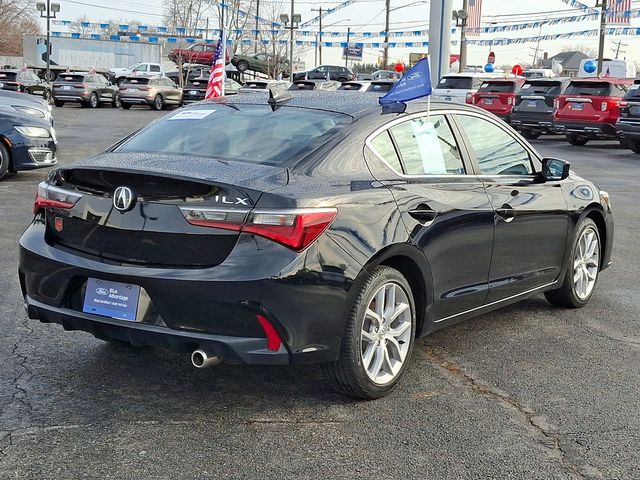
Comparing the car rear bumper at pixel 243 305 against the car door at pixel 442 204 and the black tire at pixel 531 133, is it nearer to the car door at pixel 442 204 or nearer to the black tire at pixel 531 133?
the car door at pixel 442 204

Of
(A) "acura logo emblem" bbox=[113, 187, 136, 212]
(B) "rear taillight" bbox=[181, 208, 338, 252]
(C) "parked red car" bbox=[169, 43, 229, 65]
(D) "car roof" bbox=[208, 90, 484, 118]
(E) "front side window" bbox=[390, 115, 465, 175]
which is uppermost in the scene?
(C) "parked red car" bbox=[169, 43, 229, 65]

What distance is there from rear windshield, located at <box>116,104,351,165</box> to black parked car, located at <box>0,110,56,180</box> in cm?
740

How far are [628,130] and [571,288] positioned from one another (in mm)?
14958

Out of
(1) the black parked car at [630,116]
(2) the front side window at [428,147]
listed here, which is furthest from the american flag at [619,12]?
(2) the front side window at [428,147]

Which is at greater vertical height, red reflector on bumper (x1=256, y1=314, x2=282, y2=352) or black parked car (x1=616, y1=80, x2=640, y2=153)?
black parked car (x1=616, y1=80, x2=640, y2=153)

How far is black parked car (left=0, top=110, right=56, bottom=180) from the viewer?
38.4 ft

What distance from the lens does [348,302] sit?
3.99 m

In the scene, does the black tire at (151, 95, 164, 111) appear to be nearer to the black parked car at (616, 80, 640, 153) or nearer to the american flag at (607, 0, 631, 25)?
the american flag at (607, 0, 631, 25)

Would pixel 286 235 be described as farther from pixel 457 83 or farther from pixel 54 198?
pixel 457 83

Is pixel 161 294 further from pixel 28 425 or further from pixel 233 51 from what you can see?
pixel 233 51

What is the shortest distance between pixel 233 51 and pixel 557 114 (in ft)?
122

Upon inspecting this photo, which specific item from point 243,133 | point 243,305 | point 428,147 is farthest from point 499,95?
point 243,305

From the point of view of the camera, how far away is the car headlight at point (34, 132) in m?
11.7

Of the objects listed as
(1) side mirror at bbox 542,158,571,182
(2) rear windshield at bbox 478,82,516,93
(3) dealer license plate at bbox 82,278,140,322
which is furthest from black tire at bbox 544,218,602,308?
(2) rear windshield at bbox 478,82,516,93
